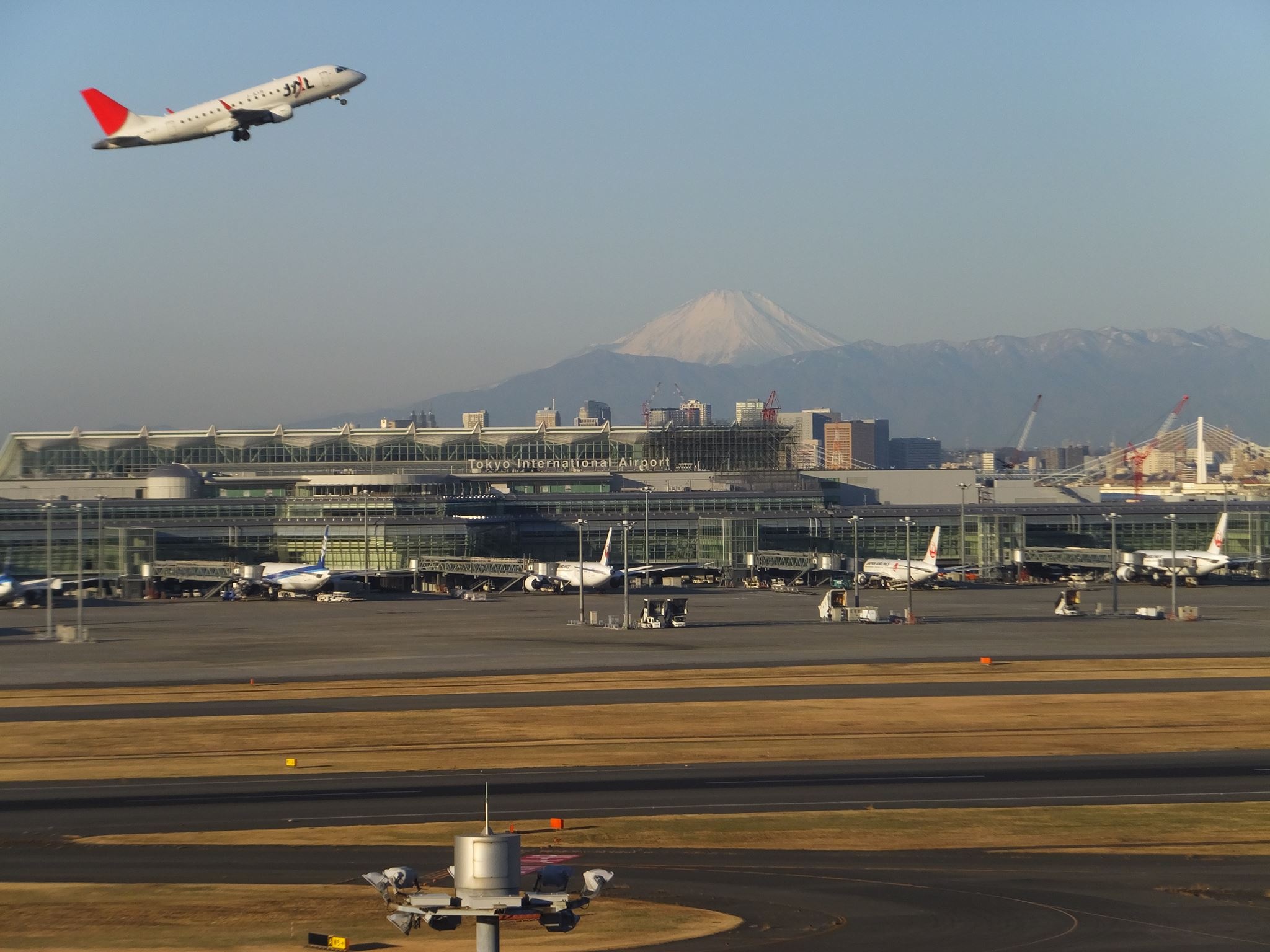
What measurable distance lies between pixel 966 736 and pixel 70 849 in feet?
117

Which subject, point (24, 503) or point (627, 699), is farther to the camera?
point (24, 503)

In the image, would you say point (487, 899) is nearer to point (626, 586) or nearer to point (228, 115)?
point (228, 115)

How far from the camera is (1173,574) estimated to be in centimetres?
12162

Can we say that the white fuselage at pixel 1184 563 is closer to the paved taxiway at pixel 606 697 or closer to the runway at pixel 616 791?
the paved taxiway at pixel 606 697

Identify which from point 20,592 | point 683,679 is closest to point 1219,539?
point 683,679

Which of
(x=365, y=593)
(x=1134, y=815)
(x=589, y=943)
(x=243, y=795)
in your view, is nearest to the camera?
(x=589, y=943)

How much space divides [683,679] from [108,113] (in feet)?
177

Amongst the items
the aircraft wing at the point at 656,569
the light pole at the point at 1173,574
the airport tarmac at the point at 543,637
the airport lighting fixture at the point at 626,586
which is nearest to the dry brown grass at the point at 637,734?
the airport tarmac at the point at 543,637

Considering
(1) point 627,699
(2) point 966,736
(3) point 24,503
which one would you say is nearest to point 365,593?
(3) point 24,503

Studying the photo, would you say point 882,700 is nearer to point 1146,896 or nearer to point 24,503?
point 1146,896

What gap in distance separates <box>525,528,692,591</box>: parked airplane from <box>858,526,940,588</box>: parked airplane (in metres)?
21.8

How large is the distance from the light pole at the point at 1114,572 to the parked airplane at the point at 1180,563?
5.71 ft

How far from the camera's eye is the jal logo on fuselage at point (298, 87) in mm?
90188

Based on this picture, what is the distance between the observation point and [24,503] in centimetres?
19425
